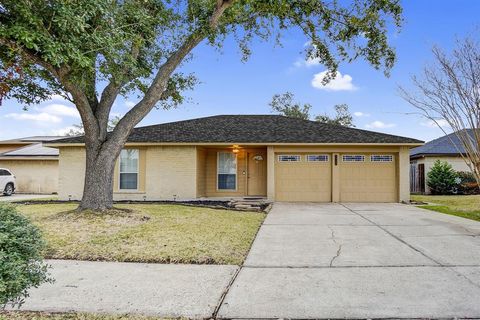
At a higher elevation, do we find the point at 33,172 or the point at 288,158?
the point at 288,158

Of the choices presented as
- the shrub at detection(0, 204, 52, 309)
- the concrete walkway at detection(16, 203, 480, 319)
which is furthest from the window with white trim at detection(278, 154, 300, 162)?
the shrub at detection(0, 204, 52, 309)

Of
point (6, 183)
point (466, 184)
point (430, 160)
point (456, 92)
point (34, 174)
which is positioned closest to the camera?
point (456, 92)

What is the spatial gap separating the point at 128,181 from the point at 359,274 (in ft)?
41.4

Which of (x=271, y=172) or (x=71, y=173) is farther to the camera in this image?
(x=71, y=173)

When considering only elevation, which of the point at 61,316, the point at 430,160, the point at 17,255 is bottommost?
the point at 61,316

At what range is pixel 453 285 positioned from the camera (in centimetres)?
408

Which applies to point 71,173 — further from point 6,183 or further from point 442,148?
point 442,148

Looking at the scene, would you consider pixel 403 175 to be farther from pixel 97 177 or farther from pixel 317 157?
pixel 97 177

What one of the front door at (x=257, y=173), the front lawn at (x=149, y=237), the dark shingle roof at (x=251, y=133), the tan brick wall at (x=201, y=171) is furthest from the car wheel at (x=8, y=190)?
the front door at (x=257, y=173)

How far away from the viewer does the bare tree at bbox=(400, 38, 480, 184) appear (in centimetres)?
1099

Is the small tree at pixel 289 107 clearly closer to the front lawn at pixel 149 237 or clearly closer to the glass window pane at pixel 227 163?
the glass window pane at pixel 227 163

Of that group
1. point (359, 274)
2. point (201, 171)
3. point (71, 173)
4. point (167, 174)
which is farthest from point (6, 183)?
point (359, 274)

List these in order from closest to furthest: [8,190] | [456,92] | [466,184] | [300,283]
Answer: [300,283] < [456,92] < [8,190] < [466,184]

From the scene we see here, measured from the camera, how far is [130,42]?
934cm
